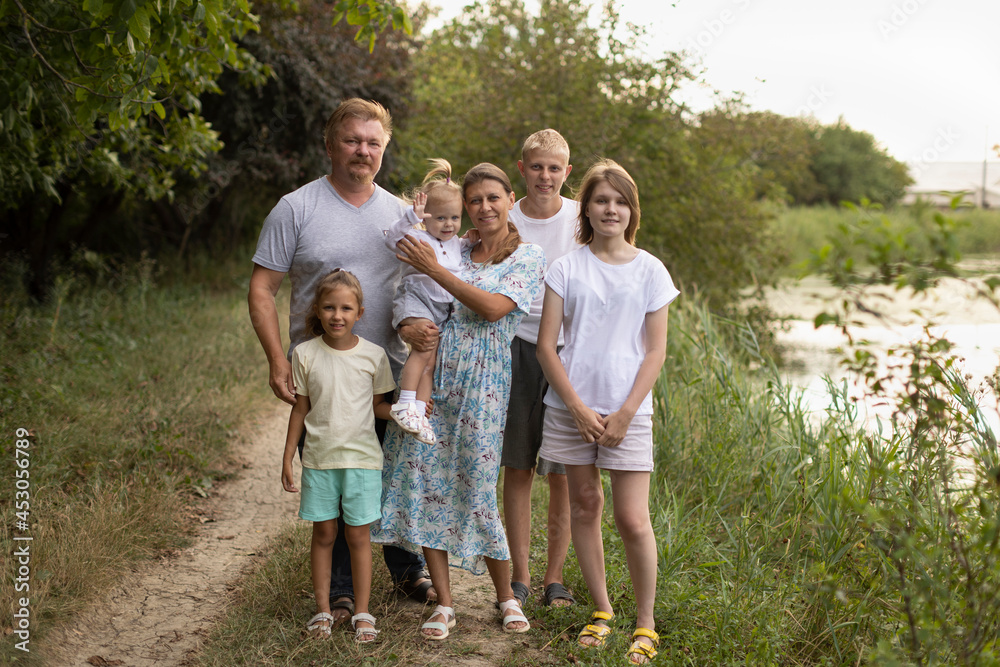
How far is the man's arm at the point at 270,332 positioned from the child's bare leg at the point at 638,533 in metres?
1.24

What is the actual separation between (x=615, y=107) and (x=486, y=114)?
1.71m

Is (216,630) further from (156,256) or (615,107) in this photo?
(156,256)

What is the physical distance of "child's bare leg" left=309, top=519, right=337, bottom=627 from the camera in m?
3.00

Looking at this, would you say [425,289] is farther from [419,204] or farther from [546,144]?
[546,144]

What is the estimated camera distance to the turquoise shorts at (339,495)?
2951 millimetres

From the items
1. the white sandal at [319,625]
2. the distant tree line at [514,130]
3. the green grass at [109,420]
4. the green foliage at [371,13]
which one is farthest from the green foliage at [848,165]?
the white sandal at [319,625]

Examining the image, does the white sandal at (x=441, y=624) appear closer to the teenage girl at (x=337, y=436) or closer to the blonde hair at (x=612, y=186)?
the teenage girl at (x=337, y=436)

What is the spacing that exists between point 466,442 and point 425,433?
195mm

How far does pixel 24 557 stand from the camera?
317 centimetres

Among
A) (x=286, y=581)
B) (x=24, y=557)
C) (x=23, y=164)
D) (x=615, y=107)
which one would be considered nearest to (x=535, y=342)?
(x=286, y=581)

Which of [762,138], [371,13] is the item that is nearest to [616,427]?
[371,13]

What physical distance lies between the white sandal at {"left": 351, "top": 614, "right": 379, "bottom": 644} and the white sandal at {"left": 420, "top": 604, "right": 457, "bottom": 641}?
18 centimetres

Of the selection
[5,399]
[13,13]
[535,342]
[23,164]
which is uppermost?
[13,13]

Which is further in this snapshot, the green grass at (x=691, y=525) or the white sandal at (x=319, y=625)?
the white sandal at (x=319, y=625)
